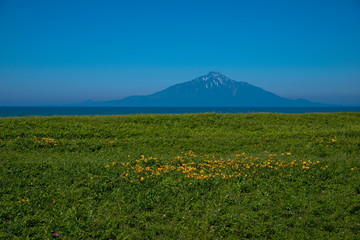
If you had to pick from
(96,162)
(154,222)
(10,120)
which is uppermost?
(10,120)

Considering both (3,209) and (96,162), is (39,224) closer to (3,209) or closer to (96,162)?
(3,209)

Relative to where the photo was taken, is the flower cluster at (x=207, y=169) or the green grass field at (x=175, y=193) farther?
the flower cluster at (x=207, y=169)

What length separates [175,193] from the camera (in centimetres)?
788

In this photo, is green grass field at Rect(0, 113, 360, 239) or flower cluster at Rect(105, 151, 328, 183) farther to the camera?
flower cluster at Rect(105, 151, 328, 183)

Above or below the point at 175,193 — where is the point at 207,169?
above

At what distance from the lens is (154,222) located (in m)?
6.52

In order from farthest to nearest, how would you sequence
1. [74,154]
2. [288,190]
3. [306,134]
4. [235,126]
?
[235,126]
[306,134]
[74,154]
[288,190]

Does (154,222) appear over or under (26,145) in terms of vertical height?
under

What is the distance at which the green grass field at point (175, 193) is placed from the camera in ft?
20.2

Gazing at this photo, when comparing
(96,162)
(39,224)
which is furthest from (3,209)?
(96,162)

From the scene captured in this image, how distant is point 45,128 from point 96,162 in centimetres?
946

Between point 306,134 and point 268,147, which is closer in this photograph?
point 268,147

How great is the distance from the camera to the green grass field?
6.16 metres

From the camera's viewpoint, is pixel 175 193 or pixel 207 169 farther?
pixel 207 169
